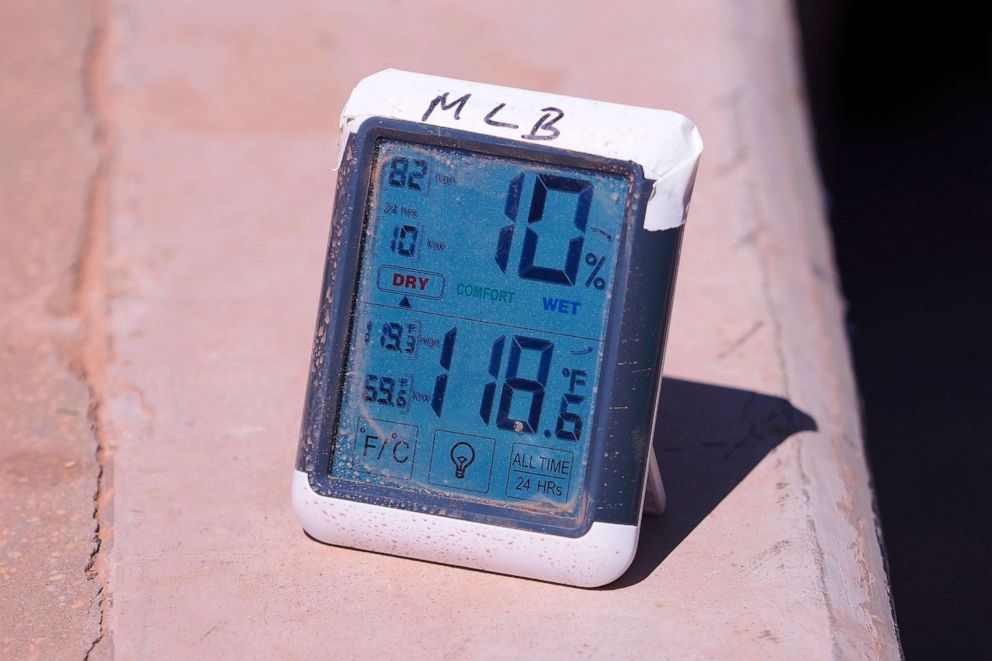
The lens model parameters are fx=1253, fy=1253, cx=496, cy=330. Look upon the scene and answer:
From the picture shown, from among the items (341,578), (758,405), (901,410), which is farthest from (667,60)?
(341,578)

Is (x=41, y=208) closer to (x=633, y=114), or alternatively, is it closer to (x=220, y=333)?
(x=220, y=333)

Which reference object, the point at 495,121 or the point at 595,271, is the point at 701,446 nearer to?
the point at 595,271

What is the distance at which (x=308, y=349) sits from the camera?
2.95 m

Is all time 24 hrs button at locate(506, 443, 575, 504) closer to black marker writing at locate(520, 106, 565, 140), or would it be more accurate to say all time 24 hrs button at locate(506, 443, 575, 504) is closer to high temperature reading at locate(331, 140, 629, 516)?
high temperature reading at locate(331, 140, 629, 516)

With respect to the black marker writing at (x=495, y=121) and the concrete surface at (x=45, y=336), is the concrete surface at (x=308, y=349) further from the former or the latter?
the black marker writing at (x=495, y=121)

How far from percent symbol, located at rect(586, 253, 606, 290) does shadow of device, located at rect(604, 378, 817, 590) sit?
511 millimetres

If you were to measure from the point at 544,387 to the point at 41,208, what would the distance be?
1.97 metres

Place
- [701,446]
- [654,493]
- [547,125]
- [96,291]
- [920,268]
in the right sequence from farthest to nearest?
[920,268]
[96,291]
[701,446]
[654,493]
[547,125]

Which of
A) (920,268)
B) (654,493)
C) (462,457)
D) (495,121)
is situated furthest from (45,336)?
(920,268)

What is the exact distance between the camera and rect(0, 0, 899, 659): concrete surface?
2.11 metres

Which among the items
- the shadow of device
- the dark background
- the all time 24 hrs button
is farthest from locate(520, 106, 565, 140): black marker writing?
the dark background

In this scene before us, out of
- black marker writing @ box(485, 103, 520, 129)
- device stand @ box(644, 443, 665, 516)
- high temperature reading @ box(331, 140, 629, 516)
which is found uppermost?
black marker writing @ box(485, 103, 520, 129)

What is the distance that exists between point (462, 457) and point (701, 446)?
0.65 metres

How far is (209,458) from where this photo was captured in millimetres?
2549
